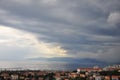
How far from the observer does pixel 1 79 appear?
52344 mm

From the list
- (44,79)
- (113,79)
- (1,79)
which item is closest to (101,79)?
(113,79)

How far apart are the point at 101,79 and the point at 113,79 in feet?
8.22

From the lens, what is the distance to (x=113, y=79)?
5244 centimetres

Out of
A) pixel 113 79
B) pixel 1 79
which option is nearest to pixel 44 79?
pixel 1 79

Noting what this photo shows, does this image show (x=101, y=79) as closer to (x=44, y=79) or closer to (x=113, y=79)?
(x=113, y=79)

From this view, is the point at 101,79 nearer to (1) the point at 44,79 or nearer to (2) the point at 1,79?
(1) the point at 44,79

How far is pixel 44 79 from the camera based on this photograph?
186ft

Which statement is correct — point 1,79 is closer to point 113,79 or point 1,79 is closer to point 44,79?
point 44,79

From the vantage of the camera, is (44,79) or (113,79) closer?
(113,79)

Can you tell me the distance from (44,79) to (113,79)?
46.7 ft

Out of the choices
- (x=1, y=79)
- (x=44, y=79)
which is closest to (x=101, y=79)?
(x=44, y=79)

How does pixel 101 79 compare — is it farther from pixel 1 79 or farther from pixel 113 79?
pixel 1 79

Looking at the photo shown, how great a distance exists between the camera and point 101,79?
53.8 meters

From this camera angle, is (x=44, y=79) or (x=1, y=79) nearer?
(x=1, y=79)
